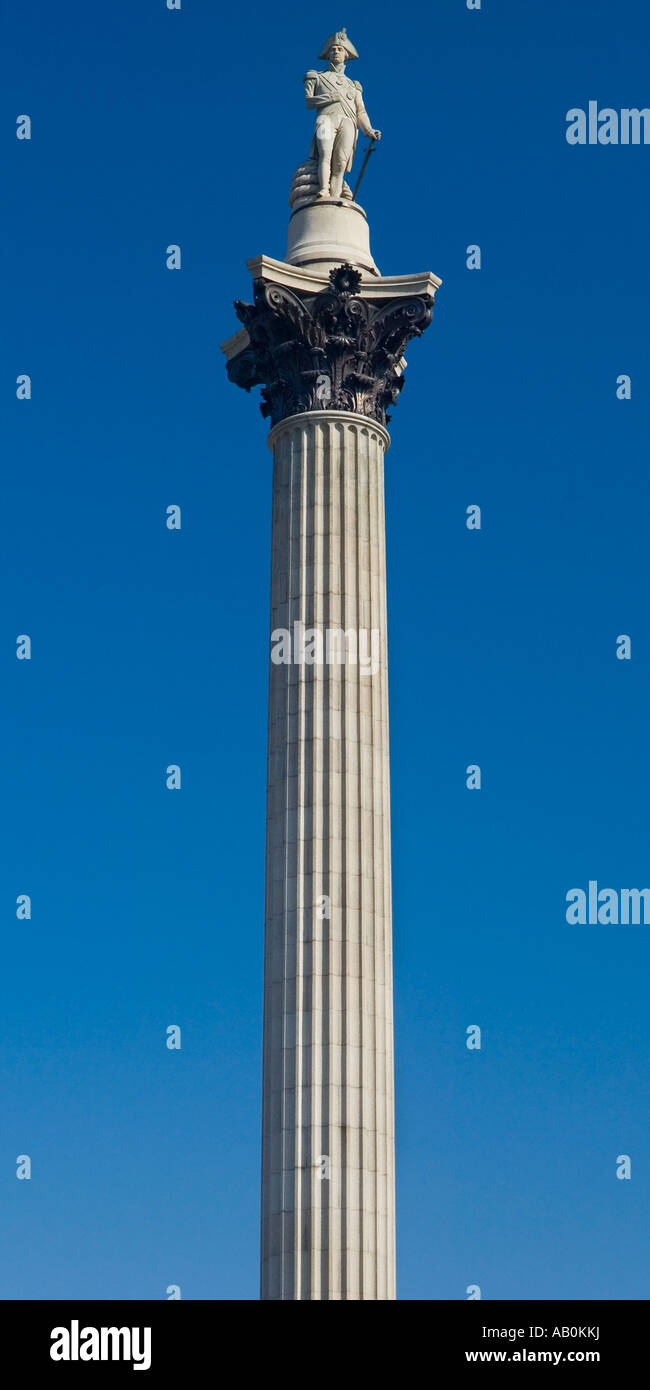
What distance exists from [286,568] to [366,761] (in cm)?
477

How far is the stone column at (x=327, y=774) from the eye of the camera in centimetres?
4125

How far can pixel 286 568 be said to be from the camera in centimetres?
4662

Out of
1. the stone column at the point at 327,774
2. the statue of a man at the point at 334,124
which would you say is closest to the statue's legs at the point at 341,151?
the statue of a man at the point at 334,124

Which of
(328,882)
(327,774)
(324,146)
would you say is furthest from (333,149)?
(328,882)

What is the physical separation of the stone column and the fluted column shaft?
38mm

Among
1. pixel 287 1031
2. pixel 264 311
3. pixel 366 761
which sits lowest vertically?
pixel 287 1031

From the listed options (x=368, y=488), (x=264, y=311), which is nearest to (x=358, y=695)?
(x=368, y=488)

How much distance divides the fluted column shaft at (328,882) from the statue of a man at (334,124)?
6.83 m

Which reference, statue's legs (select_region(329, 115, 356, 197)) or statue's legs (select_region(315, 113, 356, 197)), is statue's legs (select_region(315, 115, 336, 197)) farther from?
statue's legs (select_region(329, 115, 356, 197))

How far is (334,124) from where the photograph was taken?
1998 inches

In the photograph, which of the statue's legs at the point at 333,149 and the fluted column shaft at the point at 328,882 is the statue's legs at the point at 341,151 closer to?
the statue's legs at the point at 333,149

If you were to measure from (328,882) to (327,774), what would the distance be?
2317 millimetres
